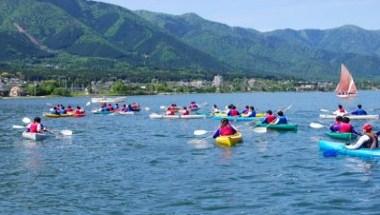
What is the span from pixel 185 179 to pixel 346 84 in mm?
122164

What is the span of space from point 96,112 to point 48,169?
192 feet

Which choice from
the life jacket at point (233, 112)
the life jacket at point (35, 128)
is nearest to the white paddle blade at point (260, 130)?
the life jacket at point (233, 112)

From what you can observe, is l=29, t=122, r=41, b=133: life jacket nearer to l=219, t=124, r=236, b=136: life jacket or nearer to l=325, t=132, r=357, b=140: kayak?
l=219, t=124, r=236, b=136: life jacket

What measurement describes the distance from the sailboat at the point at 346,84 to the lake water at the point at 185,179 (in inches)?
3843

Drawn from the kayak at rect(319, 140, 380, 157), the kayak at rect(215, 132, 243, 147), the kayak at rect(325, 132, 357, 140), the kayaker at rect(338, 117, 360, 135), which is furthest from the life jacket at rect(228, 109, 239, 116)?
the kayak at rect(319, 140, 380, 157)

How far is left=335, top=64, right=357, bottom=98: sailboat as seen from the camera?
13904 centimetres

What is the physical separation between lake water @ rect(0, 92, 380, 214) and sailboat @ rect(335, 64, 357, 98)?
3843 inches

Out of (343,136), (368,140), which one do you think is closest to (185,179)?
(368,140)

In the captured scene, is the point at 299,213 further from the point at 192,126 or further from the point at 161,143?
the point at 192,126

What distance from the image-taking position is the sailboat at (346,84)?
13904 cm

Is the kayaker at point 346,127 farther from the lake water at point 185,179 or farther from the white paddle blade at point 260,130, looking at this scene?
the white paddle blade at point 260,130

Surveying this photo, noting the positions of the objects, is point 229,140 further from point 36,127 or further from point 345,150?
point 36,127

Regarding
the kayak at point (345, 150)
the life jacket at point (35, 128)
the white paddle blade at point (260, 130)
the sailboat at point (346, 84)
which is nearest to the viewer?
the kayak at point (345, 150)

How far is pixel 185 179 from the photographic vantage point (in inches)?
1086
